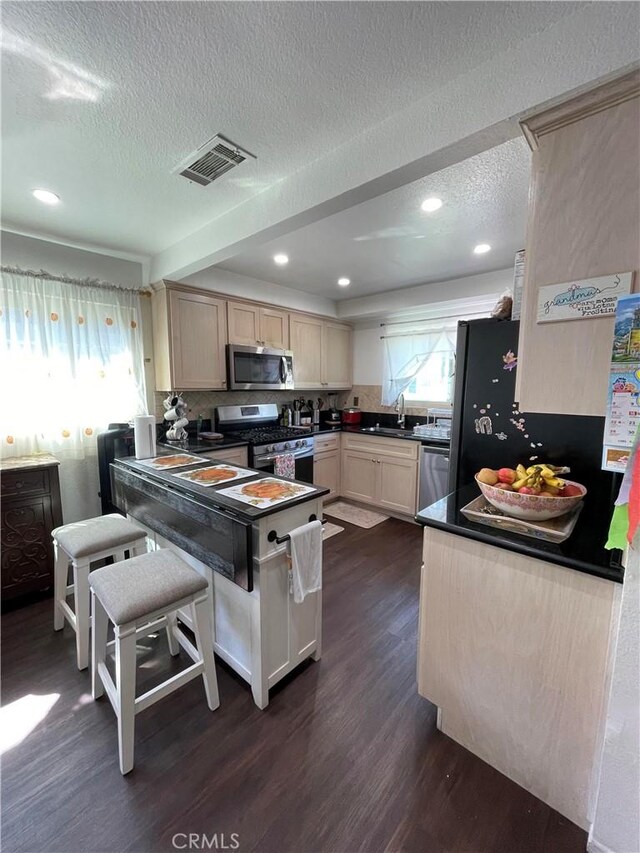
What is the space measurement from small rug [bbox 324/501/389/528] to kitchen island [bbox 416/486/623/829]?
2228mm

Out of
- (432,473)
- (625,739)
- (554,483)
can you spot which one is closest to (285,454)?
(432,473)

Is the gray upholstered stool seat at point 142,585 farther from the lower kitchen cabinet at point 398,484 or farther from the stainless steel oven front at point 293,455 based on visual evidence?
the lower kitchen cabinet at point 398,484

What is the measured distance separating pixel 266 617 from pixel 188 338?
2.44 meters

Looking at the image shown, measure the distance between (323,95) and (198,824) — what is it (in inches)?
105

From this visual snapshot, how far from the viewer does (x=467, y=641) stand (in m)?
1.33

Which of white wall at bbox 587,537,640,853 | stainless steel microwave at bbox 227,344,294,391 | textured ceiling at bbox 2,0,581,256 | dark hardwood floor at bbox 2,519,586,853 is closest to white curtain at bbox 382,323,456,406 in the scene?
stainless steel microwave at bbox 227,344,294,391

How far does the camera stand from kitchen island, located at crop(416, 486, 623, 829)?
1067 millimetres

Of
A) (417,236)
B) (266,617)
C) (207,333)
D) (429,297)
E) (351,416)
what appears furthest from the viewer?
(351,416)

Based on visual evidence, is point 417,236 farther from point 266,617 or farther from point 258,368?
point 266,617

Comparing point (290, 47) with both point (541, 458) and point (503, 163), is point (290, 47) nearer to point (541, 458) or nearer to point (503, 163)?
point (503, 163)

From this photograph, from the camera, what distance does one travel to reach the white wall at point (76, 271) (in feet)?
8.11

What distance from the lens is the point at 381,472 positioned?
3855 millimetres

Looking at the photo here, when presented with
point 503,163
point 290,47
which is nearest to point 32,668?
point 290,47

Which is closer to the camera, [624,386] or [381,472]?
[624,386]
